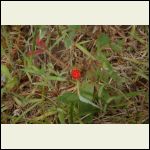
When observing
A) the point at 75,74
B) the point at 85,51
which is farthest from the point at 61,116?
the point at 85,51

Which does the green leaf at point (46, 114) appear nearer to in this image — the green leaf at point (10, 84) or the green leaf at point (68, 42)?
the green leaf at point (10, 84)

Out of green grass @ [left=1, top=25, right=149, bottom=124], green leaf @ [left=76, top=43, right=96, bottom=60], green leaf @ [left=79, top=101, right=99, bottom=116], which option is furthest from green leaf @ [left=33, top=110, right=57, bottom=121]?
green leaf @ [left=76, top=43, right=96, bottom=60]

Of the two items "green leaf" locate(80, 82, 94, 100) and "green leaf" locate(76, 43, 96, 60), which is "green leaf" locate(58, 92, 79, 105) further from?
"green leaf" locate(76, 43, 96, 60)

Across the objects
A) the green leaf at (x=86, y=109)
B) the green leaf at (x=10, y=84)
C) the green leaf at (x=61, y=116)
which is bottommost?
the green leaf at (x=61, y=116)

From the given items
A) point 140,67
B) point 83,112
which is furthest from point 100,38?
point 83,112

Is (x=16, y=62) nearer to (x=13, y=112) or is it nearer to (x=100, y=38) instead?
(x=13, y=112)

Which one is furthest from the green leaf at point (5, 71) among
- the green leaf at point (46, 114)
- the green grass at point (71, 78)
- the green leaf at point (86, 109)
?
the green leaf at point (86, 109)

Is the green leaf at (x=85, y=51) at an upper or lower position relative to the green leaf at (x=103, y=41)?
lower

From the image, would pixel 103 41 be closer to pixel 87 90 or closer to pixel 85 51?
pixel 85 51
